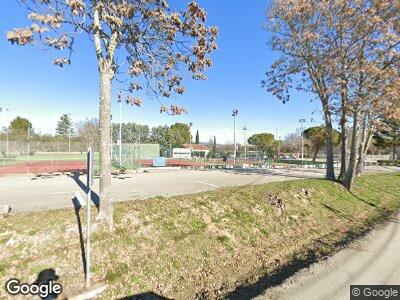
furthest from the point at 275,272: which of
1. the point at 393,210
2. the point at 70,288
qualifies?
the point at 393,210

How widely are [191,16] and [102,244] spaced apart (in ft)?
18.9

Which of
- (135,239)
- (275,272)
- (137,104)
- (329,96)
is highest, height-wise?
(329,96)

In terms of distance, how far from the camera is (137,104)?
8055 millimetres

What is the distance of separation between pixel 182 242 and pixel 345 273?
3.78 m

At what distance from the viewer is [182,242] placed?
23.9ft

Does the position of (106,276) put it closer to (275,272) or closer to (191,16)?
(275,272)

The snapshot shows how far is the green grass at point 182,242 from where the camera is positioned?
581 centimetres

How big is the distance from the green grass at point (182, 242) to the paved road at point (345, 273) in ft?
2.82

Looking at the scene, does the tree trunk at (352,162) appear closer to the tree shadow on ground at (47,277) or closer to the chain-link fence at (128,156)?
the tree shadow on ground at (47,277)

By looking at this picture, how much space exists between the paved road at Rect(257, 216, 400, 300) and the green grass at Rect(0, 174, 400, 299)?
86 cm

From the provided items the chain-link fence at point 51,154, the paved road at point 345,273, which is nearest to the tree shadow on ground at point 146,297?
the paved road at point 345,273

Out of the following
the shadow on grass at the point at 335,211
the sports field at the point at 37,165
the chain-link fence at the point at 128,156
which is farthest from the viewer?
the chain-link fence at the point at 128,156

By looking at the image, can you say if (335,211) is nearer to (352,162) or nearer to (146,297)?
(352,162)

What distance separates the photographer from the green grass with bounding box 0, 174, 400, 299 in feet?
19.1
